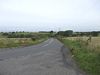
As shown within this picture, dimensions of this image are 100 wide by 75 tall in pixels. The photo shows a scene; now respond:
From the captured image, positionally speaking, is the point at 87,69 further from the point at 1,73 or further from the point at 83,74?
the point at 1,73

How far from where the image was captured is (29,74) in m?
10.1

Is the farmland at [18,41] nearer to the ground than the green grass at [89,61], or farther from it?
nearer to the ground

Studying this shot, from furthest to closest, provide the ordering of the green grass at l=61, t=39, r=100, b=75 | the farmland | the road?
the farmland < the green grass at l=61, t=39, r=100, b=75 < the road

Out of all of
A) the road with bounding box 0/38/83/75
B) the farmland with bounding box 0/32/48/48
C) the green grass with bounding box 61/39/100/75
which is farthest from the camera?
the farmland with bounding box 0/32/48/48

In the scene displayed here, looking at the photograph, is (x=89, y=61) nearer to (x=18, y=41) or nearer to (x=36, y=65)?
(x=36, y=65)

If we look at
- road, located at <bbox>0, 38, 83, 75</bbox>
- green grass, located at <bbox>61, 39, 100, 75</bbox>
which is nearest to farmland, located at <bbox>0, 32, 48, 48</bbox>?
road, located at <bbox>0, 38, 83, 75</bbox>

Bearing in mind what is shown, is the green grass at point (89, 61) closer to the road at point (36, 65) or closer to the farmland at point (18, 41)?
the road at point (36, 65)

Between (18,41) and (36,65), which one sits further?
(18,41)

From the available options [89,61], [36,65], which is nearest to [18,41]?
[89,61]

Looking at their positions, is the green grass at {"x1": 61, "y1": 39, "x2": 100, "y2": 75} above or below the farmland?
above

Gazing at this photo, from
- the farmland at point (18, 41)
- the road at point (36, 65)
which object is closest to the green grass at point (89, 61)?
the road at point (36, 65)

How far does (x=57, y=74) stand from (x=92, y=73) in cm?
176

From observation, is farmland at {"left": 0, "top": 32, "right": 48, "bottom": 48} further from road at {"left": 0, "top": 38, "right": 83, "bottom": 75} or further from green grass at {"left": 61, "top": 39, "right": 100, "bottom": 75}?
green grass at {"left": 61, "top": 39, "right": 100, "bottom": 75}

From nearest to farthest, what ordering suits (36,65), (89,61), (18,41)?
(36,65) → (89,61) → (18,41)
